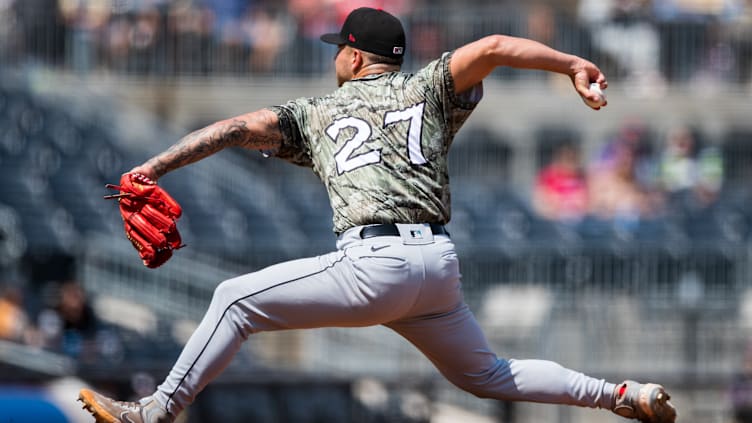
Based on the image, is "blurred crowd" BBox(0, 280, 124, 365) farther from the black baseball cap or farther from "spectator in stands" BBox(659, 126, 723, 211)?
"spectator in stands" BBox(659, 126, 723, 211)

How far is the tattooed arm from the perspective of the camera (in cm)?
578

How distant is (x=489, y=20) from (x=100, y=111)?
529cm

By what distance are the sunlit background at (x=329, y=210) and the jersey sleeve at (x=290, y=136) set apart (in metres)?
1.95

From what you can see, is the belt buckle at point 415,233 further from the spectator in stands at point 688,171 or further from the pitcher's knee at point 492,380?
the spectator in stands at point 688,171

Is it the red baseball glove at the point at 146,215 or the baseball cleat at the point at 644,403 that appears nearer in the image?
the red baseball glove at the point at 146,215

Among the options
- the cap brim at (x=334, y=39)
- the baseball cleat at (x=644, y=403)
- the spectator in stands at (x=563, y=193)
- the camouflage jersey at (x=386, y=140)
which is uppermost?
the cap brim at (x=334, y=39)

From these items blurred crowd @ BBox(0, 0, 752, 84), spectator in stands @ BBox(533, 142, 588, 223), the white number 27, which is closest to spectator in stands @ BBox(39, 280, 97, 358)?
spectator in stands @ BBox(533, 142, 588, 223)

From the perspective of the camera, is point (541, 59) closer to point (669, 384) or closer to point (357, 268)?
point (357, 268)

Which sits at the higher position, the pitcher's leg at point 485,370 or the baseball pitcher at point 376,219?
the baseball pitcher at point 376,219

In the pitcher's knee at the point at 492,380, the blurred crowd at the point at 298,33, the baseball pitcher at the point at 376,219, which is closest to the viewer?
the baseball pitcher at the point at 376,219

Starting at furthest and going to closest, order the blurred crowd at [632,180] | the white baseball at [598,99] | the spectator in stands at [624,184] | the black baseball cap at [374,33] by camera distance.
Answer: the blurred crowd at [632,180] → the spectator in stands at [624,184] → the black baseball cap at [374,33] → the white baseball at [598,99]

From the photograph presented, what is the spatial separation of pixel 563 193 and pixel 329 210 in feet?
8.63

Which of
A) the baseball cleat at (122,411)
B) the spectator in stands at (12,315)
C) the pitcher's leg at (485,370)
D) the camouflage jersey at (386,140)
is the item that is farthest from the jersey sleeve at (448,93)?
the spectator in stands at (12,315)

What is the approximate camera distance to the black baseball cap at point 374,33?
6.01 meters
